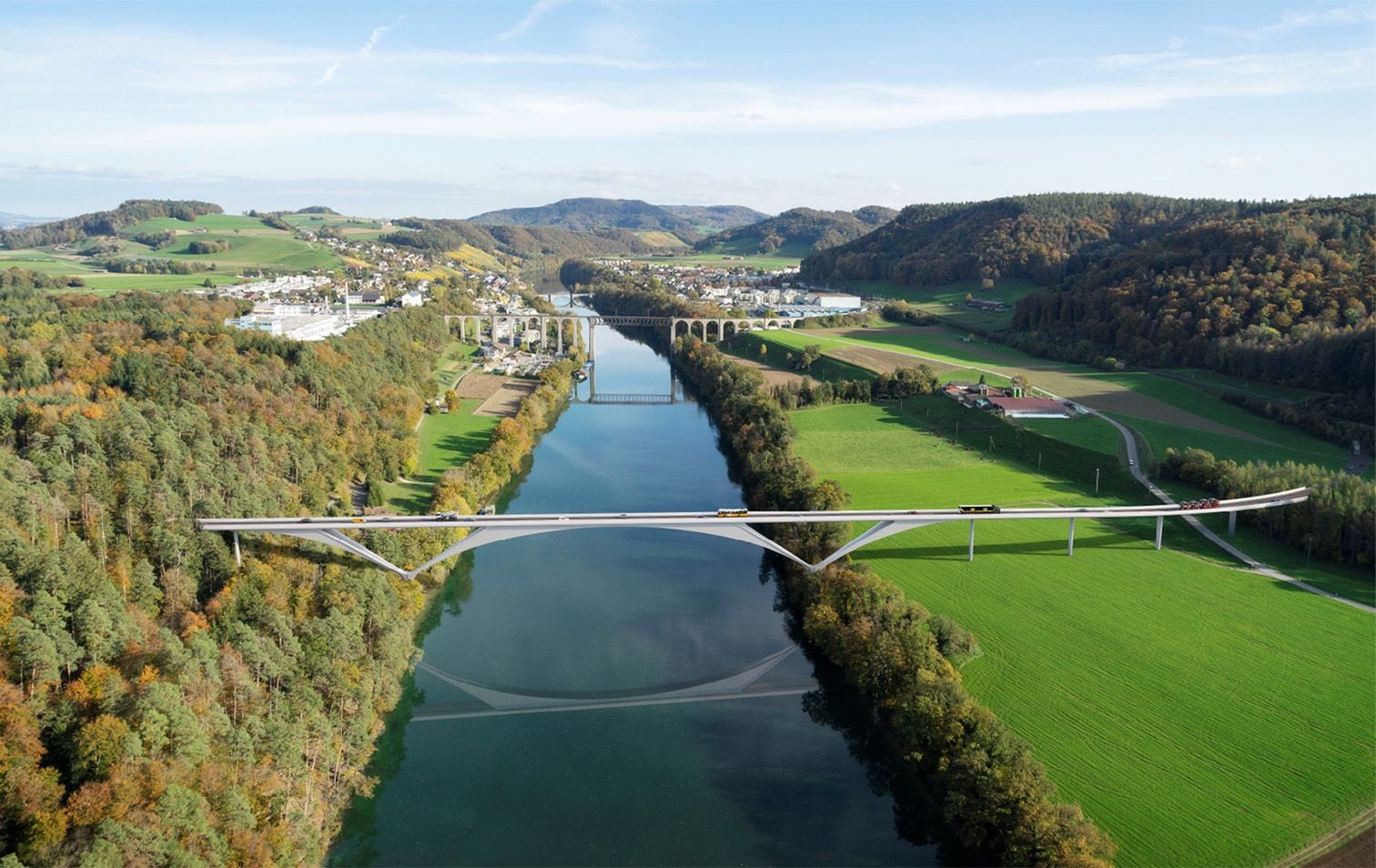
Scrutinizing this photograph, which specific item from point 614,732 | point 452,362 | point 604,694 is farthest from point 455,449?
point 452,362

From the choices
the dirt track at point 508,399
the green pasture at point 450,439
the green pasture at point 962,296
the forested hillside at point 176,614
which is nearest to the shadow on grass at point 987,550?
the forested hillside at point 176,614

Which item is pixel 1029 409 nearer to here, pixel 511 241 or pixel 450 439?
pixel 450 439

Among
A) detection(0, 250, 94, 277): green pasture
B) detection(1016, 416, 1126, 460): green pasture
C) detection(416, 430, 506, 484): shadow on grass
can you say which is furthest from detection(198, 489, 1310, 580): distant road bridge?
detection(0, 250, 94, 277): green pasture

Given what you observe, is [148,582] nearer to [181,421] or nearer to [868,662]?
[181,421]

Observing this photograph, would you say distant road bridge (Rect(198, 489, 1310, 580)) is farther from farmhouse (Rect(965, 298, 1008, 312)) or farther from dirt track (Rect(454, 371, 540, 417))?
farmhouse (Rect(965, 298, 1008, 312))

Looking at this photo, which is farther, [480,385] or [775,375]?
[775,375]

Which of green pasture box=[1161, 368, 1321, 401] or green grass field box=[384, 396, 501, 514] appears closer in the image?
green grass field box=[384, 396, 501, 514]

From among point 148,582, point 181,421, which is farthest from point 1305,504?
point 181,421
